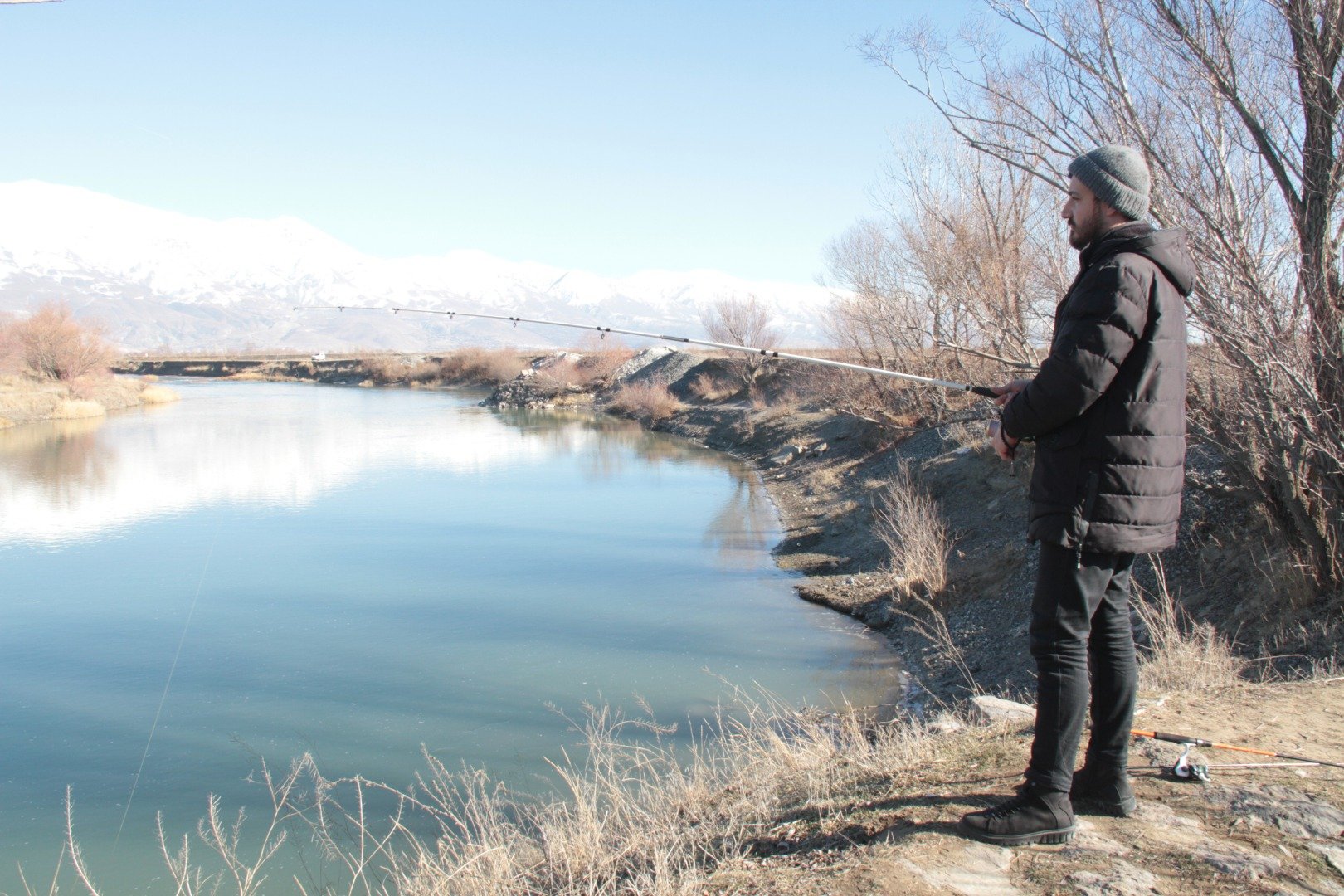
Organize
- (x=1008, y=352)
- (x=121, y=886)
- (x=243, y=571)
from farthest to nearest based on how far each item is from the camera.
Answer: (x=243, y=571), (x=1008, y=352), (x=121, y=886)

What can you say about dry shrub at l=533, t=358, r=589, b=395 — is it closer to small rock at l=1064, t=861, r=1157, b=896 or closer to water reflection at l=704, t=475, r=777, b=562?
water reflection at l=704, t=475, r=777, b=562

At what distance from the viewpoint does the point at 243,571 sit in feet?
37.8

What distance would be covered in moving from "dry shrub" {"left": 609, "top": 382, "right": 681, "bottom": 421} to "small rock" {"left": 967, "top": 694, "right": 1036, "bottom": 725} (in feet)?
83.2

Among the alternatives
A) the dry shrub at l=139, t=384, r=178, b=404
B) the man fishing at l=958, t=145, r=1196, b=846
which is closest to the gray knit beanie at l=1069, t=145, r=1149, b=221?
the man fishing at l=958, t=145, r=1196, b=846

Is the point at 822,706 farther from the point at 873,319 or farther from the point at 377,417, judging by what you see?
the point at 377,417

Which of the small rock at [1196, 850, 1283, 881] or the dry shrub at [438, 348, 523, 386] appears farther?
the dry shrub at [438, 348, 523, 386]

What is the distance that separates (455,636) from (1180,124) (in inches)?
277

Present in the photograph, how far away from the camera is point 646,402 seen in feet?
104

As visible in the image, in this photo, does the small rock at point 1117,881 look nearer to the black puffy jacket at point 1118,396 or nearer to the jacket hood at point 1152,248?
the black puffy jacket at point 1118,396

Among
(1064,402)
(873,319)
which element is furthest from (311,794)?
(873,319)

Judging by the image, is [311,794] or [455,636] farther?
[455,636]

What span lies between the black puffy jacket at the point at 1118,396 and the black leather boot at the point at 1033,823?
2.27ft

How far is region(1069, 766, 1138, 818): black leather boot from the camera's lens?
107 inches

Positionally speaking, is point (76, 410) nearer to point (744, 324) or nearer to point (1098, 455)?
point (744, 324)
